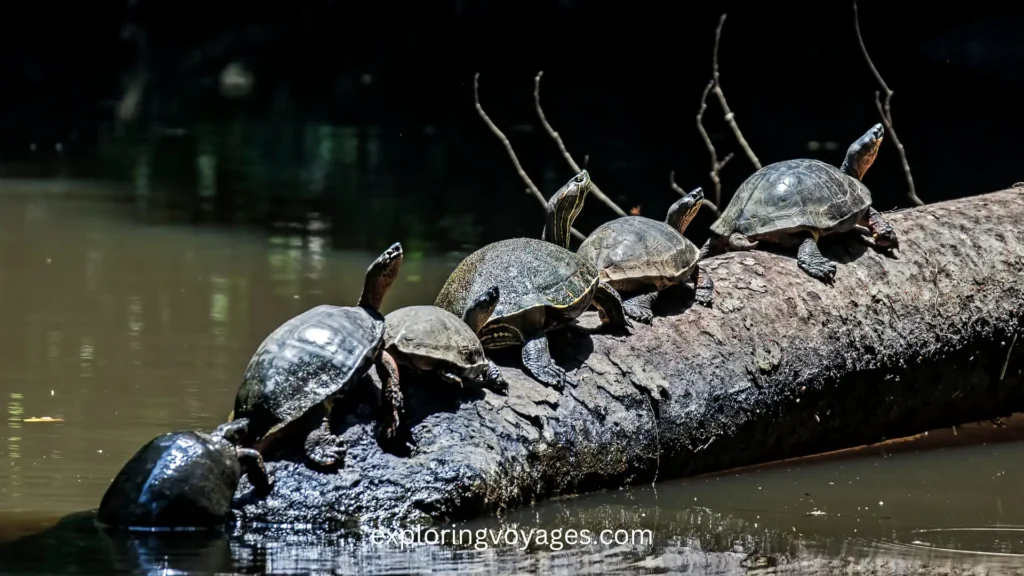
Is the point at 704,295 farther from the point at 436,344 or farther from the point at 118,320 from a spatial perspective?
the point at 118,320

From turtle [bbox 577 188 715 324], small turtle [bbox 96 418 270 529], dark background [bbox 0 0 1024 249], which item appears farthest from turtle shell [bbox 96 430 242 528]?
dark background [bbox 0 0 1024 249]

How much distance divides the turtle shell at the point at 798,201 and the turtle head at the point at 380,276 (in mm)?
1848

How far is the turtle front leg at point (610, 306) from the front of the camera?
205 inches

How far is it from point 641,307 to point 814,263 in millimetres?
905

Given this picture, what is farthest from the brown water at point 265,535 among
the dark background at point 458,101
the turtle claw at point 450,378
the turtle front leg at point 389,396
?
the dark background at point 458,101

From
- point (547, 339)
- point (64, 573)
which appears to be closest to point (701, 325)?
point (547, 339)

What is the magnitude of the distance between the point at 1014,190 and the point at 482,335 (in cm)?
326

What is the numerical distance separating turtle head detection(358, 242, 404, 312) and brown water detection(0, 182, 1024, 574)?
891 mm

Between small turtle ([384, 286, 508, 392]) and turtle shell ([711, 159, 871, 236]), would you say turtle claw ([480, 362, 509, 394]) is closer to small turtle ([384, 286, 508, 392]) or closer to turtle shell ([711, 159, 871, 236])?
small turtle ([384, 286, 508, 392])

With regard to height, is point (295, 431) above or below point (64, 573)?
above

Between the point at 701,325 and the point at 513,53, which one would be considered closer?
the point at 701,325

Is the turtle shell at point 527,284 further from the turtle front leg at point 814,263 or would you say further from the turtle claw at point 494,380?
the turtle front leg at point 814,263

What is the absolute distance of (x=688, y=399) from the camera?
5.29 metres

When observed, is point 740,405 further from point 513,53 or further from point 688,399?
point 513,53
